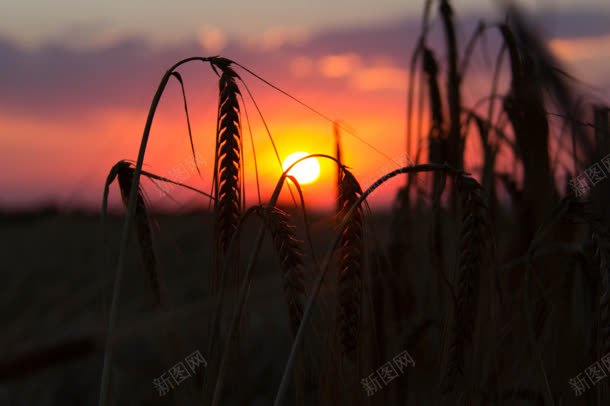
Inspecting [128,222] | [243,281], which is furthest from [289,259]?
[128,222]

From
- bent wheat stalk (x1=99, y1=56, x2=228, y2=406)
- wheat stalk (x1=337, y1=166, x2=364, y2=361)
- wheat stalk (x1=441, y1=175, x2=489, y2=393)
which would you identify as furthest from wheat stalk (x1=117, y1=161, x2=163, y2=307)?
wheat stalk (x1=441, y1=175, x2=489, y2=393)

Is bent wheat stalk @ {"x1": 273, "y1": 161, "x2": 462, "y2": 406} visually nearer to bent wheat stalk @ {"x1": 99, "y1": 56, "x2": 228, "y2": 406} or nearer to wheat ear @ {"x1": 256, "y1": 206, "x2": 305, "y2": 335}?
wheat ear @ {"x1": 256, "y1": 206, "x2": 305, "y2": 335}

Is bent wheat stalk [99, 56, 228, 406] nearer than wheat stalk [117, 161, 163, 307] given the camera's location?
Yes

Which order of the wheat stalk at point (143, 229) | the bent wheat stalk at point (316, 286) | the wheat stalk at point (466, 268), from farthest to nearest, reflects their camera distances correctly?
1. the wheat stalk at point (143, 229)
2. the wheat stalk at point (466, 268)
3. the bent wheat stalk at point (316, 286)

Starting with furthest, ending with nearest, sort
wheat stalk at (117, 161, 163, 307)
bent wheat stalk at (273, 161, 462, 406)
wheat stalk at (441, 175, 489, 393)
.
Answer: wheat stalk at (117, 161, 163, 307) → wheat stalk at (441, 175, 489, 393) → bent wheat stalk at (273, 161, 462, 406)

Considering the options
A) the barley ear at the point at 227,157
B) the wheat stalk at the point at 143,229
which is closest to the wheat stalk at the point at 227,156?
the barley ear at the point at 227,157

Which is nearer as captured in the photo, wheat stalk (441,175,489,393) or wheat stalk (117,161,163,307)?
wheat stalk (441,175,489,393)

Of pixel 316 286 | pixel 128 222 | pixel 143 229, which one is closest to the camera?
pixel 316 286

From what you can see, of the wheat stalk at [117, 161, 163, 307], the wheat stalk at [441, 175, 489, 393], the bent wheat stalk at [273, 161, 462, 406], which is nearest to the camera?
the bent wheat stalk at [273, 161, 462, 406]

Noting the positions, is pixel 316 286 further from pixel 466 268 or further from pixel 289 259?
pixel 466 268

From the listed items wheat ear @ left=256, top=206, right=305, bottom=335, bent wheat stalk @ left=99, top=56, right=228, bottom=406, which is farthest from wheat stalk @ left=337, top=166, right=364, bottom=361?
bent wheat stalk @ left=99, top=56, right=228, bottom=406

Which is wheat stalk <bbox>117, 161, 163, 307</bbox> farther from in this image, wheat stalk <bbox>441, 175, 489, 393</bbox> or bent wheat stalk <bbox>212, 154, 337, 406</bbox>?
wheat stalk <bbox>441, 175, 489, 393</bbox>

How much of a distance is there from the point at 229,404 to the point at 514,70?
1.34 metres

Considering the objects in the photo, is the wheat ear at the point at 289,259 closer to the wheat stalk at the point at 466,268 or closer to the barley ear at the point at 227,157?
the barley ear at the point at 227,157
